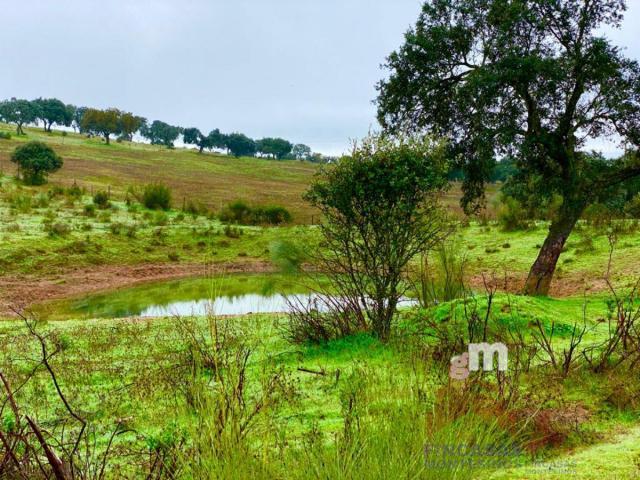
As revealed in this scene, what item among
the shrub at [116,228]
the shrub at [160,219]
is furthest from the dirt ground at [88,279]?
the shrub at [160,219]

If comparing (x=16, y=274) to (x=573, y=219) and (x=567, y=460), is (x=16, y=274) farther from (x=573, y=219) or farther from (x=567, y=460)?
(x=567, y=460)

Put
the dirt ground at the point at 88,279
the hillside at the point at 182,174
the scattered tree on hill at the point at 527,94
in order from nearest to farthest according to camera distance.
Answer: the scattered tree on hill at the point at 527,94 → the dirt ground at the point at 88,279 → the hillside at the point at 182,174

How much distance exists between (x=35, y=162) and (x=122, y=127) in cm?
7030

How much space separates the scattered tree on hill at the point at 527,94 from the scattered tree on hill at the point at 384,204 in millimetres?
4504

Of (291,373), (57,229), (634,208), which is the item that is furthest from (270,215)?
(291,373)

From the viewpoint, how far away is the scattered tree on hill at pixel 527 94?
45.0 feet

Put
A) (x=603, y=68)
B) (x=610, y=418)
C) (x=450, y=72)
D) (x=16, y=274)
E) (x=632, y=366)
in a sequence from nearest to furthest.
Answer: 1. (x=610, y=418)
2. (x=632, y=366)
3. (x=603, y=68)
4. (x=450, y=72)
5. (x=16, y=274)

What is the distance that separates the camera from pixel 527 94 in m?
14.3

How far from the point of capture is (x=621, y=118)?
1417 centimetres

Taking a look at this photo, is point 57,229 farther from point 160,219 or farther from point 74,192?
point 74,192

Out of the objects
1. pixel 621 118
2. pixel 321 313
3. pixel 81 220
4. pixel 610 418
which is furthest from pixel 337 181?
pixel 81 220

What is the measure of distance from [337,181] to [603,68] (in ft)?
27.1

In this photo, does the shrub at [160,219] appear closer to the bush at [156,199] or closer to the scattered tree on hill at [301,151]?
the bush at [156,199]

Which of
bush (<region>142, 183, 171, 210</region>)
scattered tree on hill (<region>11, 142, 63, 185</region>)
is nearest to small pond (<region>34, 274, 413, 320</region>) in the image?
bush (<region>142, 183, 171, 210</region>)
